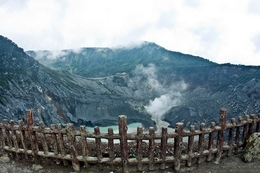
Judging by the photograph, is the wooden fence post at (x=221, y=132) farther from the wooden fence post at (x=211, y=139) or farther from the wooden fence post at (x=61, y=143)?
the wooden fence post at (x=61, y=143)

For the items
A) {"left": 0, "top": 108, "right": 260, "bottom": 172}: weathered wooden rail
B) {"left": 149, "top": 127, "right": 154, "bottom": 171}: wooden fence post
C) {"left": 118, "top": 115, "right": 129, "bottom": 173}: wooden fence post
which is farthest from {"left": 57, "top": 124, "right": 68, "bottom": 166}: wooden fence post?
{"left": 149, "top": 127, "right": 154, "bottom": 171}: wooden fence post

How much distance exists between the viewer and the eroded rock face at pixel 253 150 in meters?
10.1

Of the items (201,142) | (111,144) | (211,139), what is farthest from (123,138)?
(211,139)

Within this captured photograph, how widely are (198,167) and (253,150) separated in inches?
108

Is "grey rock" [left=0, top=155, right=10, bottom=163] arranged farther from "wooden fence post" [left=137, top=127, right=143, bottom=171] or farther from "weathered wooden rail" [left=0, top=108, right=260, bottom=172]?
"wooden fence post" [left=137, top=127, right=143, bottom=171]

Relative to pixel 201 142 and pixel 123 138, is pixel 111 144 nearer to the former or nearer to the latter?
pixel 123 138

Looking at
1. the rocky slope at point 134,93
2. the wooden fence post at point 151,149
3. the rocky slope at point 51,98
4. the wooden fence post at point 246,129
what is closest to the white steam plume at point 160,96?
the rocky slope at point 134,93

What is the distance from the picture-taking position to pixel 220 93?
51.3 metres

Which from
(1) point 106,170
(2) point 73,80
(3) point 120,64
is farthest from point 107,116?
(3) point 120,64

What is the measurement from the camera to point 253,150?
1013 cm

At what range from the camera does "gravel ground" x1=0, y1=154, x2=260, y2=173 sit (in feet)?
31.3

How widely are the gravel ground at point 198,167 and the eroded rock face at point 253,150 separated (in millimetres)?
221

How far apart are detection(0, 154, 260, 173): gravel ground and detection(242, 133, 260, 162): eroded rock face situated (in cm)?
22

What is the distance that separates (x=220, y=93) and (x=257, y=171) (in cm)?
4460
